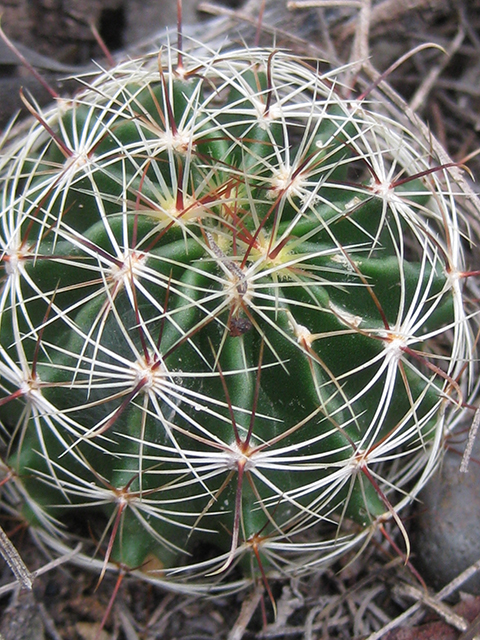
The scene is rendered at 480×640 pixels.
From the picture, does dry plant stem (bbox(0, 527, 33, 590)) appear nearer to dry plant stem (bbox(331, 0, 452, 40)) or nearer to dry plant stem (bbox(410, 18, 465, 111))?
dry plant stem (bbox(410, 18, 465, 111))

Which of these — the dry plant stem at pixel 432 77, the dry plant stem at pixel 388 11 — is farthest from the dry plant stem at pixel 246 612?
the dry plant stem at pixel 388 11

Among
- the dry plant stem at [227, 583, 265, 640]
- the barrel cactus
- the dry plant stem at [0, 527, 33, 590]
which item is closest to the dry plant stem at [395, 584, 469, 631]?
the barrel cactus

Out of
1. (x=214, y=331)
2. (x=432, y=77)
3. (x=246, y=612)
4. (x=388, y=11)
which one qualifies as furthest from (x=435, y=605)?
(x=388, y=11)

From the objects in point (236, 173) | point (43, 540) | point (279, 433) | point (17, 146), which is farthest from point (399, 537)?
point (17, 146)

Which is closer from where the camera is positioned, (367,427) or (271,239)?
(271,239)

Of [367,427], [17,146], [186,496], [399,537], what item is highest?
[17,146]

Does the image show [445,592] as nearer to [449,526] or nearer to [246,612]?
[449,526]

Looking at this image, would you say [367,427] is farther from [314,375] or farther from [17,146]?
[17,146]

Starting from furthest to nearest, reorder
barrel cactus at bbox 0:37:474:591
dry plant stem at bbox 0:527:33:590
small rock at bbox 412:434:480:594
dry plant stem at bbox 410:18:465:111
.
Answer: dry plant stem at bbox 410:18:465:111
small rock at bbox 412:434:480:594
dry plant stem at bbox 0:527:33:590
barrel cactus at bbox 0:37:474:591

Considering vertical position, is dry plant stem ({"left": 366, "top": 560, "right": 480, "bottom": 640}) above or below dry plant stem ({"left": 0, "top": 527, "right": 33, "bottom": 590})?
below
